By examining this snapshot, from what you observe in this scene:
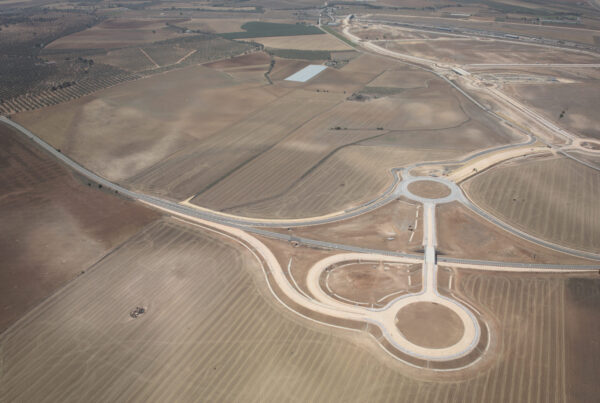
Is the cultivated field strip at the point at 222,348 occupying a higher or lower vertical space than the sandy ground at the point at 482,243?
lower

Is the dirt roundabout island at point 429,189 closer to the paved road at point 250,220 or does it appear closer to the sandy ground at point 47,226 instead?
the paved road at point 250,220

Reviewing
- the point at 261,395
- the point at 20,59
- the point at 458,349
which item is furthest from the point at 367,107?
the point at 20,59

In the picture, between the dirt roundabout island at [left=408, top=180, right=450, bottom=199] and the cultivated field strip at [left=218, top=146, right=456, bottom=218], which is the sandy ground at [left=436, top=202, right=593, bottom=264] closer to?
the dirt roundabout island at [left=408, top=180, right=450, bottom=199]

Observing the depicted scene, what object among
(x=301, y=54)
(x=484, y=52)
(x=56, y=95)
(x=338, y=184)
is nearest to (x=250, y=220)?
(x=338, y=184)

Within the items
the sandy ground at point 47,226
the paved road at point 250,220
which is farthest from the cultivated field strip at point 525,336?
the sandy ground at point 47,226

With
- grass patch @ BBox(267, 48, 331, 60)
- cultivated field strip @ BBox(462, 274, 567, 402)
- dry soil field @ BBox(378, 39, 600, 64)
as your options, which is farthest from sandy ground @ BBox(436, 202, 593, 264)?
dry soil field @ BBox(378, 39, 600, 64)

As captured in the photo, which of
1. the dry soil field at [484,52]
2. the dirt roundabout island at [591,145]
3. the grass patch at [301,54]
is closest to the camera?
the dirt roundabout island at [591,145]
